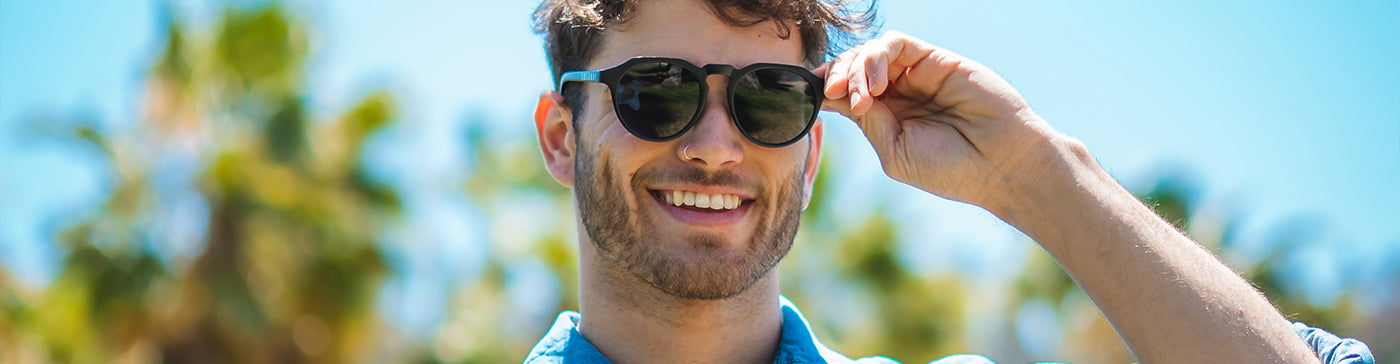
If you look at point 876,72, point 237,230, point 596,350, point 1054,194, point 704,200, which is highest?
point 876,72

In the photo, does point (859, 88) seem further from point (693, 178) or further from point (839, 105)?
point (693, 178)

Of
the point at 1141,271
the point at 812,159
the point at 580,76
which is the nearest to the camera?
the point at 1141,271

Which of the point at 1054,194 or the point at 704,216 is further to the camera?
the point at 704,216

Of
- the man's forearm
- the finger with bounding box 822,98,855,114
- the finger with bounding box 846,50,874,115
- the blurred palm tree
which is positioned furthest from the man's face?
the blurred palm tree

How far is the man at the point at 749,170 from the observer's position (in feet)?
7.63

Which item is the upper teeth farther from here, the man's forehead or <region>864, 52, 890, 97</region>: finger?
<region>864, 52, 890, 97</region>: finger

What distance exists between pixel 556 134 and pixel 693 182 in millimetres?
698

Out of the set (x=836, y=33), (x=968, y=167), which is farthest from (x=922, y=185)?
(x=836, y=33)

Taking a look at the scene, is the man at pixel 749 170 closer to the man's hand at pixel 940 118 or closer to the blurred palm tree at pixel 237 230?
the man's hand at pixel 940 118

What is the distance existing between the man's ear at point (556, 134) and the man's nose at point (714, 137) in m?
0.51

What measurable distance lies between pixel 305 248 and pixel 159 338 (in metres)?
1.91

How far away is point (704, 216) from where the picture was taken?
2.55 metres

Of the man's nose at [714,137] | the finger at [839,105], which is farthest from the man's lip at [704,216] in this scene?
the finger at [839,105]

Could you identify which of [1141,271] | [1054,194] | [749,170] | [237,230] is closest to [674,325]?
[749,170]
